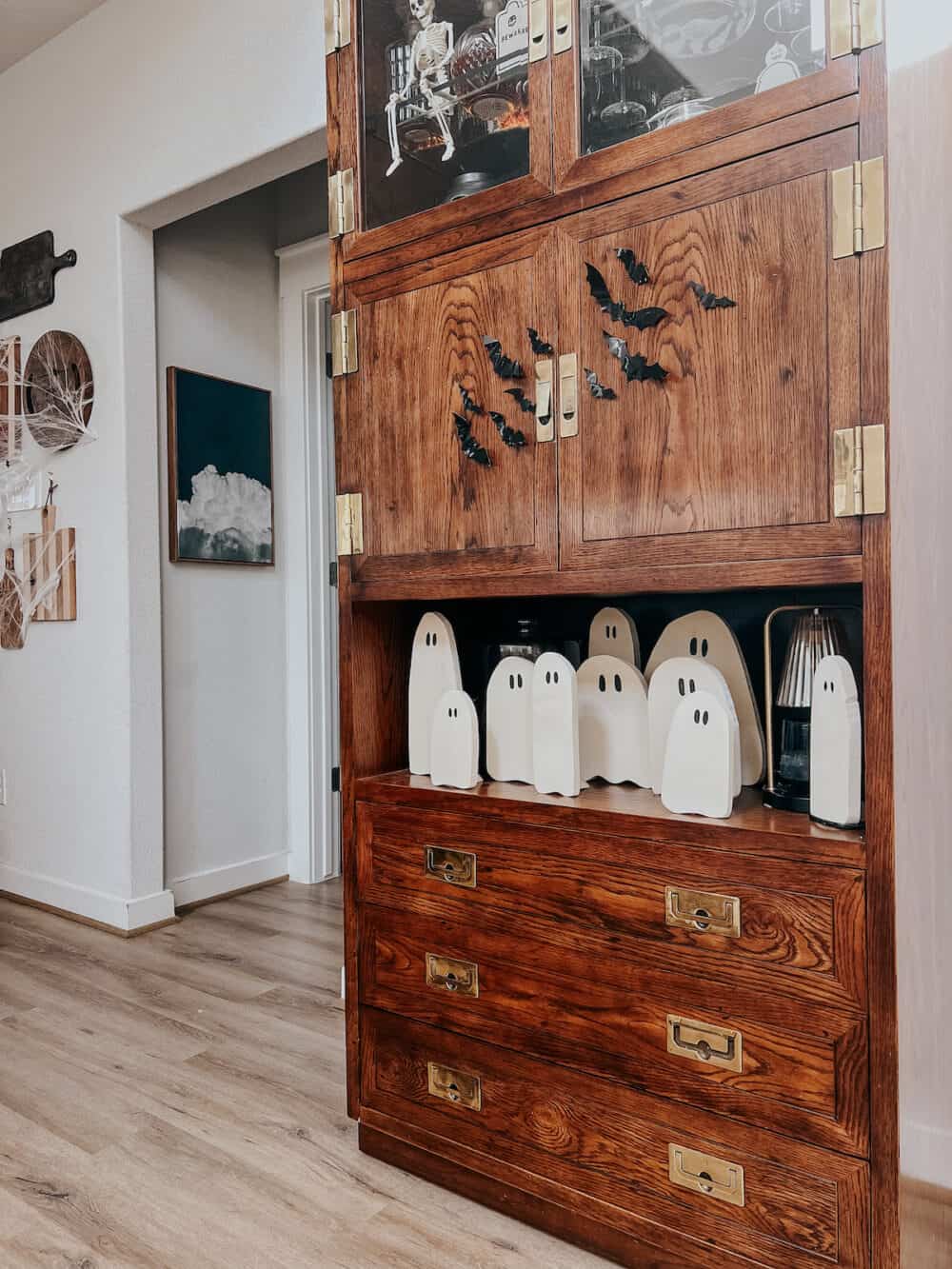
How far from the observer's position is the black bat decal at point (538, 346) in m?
1.39

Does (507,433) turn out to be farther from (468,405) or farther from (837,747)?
(837,747)

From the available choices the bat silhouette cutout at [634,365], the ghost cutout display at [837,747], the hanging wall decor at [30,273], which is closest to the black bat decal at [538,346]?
the bat silhouette cutout at [634,365]

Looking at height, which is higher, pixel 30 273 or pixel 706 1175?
pixel 30 273

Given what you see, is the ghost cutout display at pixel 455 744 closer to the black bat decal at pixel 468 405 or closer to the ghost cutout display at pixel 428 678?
the ghost cutout display at pixel 428 678

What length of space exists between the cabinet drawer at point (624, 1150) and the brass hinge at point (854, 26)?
138 cm

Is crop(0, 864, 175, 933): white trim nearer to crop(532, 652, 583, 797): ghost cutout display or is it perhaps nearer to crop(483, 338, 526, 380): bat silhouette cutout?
crop(532, 652, 583, 797): ghost cutout display

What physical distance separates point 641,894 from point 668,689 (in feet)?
1.04

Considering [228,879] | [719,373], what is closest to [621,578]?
[719,373]

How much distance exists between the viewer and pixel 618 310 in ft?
4.29

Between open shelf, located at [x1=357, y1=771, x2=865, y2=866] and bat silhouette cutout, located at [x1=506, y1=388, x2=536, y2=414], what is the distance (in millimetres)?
619

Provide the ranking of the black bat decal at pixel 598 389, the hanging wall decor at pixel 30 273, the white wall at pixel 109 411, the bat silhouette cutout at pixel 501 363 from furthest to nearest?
1. the hanging wall decor at pixel 30 273
2. the white wall at pixel 109 411
3. the bat silhouette cutout at pixel 501 363
4. the black bat decal at pixel 598 389

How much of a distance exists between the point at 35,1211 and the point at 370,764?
3.05 feet

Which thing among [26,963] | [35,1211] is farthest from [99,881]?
[35,1211]

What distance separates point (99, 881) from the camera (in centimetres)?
295
